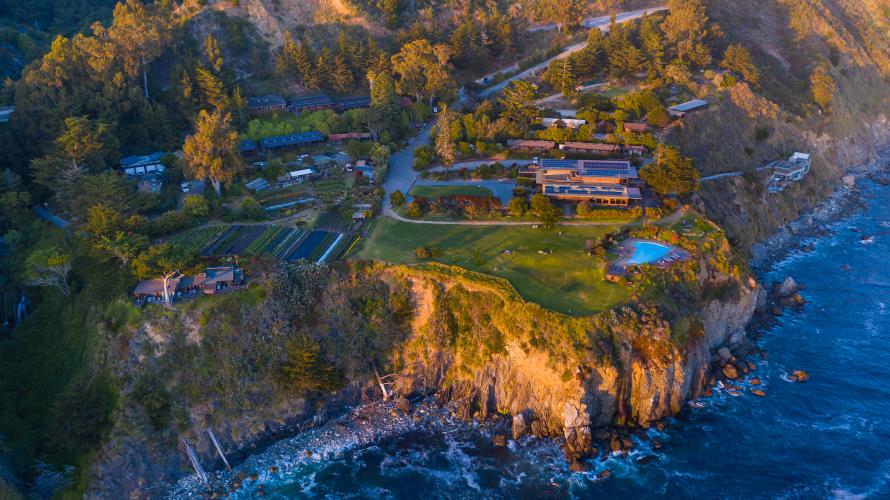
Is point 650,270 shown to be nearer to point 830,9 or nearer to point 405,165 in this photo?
point 405,165

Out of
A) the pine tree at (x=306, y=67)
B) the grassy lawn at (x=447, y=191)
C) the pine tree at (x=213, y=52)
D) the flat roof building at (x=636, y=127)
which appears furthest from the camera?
the pine tree at (x=306, y=67)

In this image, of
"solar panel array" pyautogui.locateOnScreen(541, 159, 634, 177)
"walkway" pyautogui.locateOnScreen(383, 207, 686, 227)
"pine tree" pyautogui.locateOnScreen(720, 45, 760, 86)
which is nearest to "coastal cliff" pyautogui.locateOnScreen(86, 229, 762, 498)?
"walkway" pyautogui.locateOnScreen(383, 207, 686, 227)

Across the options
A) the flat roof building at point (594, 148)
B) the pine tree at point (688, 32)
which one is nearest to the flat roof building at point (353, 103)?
the flat roof building at point (594, 148)

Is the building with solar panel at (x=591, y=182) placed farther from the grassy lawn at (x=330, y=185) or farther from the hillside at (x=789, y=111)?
the grassy lawn at (x=330, y=185)

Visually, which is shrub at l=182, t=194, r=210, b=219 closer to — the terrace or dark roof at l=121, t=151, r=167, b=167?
the terrace

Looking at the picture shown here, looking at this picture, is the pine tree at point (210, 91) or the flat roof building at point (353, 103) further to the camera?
the flat roof building at point (353, 103)

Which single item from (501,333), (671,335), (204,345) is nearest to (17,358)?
(204,345)
